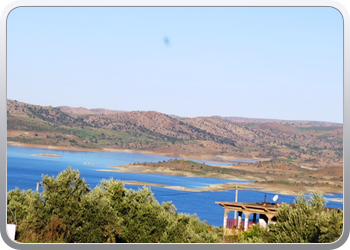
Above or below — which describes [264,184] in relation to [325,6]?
below

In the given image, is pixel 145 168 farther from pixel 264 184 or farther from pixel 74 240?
pixel 74 240

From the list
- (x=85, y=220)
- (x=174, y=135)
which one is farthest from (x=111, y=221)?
(x=174, y=135)

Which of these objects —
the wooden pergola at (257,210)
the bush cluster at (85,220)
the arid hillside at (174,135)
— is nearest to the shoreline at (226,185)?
the arid hillside at (174,135)

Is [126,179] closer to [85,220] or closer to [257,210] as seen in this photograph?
[257,210]

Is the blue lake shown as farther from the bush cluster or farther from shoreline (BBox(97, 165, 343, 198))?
the bush cluster

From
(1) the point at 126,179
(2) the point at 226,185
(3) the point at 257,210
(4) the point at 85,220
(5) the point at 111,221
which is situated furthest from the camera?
(2) the point at 226,185

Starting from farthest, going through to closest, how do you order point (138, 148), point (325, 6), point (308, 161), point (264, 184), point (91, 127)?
1. point (91, 127)
2. point (138, 148)
3. point (308, 161)
4. point (264, 184)
5. point (325, 6)

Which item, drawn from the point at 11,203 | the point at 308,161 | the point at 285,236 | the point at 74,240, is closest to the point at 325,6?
the point at 285,236
